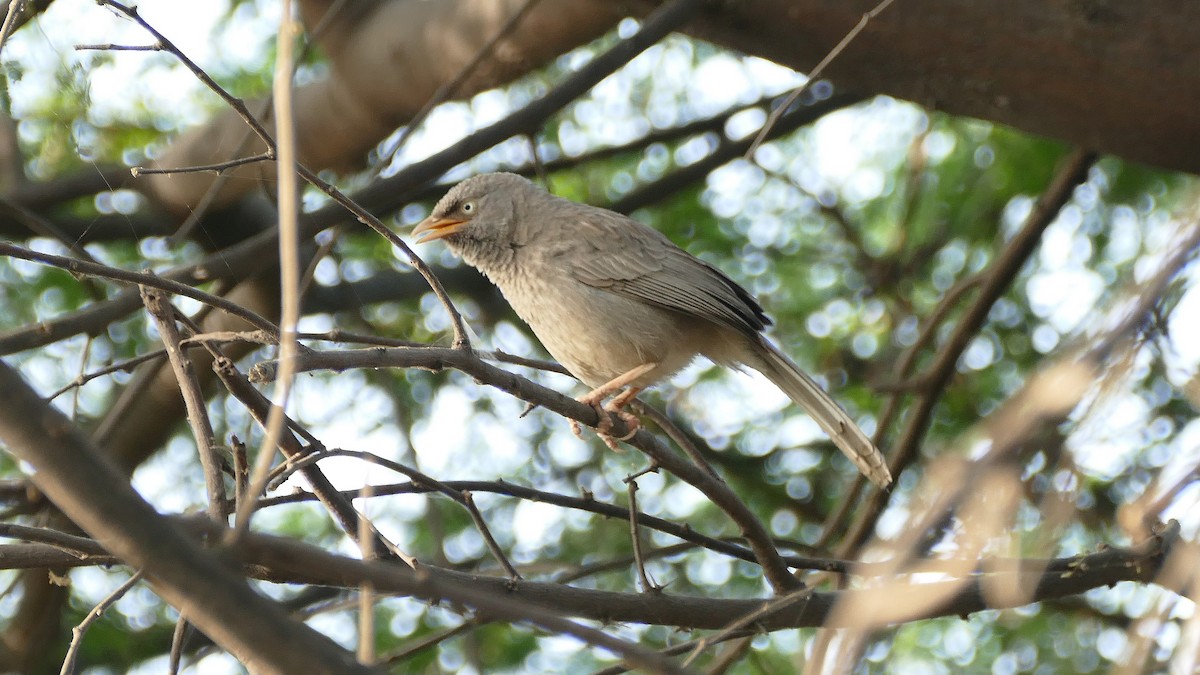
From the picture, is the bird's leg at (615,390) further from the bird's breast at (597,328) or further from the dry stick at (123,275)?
the dry stick at (123,275)

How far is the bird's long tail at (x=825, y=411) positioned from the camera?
19.4 feet

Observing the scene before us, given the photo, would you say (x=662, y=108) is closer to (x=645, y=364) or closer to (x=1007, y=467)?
(x=645, y=364)

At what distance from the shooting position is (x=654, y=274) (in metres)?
6.38

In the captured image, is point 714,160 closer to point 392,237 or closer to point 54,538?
point 392,237

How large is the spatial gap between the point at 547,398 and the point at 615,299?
2192 millimetres

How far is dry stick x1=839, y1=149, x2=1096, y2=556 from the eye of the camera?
675cm

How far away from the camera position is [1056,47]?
5867 mm

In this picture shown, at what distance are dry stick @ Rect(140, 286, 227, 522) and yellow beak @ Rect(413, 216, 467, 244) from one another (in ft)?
10.4

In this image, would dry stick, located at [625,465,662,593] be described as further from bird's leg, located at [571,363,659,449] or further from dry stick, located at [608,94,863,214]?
dry stick, located at [608,94,863,214]

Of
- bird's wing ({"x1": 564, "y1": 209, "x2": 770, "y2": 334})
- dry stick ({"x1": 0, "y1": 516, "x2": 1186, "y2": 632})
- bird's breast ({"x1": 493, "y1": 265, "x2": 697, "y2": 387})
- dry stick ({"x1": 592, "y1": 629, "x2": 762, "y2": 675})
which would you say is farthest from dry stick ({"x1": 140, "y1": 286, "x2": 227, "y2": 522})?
bird's wing ({"x1": 564, "y1": 209, "x2": 770, "y2": 334})

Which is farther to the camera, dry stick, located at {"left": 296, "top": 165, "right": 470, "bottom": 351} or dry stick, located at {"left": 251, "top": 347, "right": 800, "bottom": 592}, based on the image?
dry stick, located at {"left": 296, "top": 165, "right": 470, "bottom": 351}

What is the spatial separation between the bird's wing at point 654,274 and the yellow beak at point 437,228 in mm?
641

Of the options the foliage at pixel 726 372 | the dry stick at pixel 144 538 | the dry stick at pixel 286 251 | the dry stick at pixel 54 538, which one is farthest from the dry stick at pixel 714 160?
the dry stick at pixel 144 538

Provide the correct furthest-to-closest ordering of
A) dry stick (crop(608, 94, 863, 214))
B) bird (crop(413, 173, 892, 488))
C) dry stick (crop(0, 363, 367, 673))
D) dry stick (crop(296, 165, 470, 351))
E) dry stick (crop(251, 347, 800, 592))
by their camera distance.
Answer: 1. dry stick (crop(608, 94, 863, 214))
2. bird (crop(413, 173, 892, 488))
3. dry stick (crop(296, 165, 470, 351))
4. dry stick (crop(251, 347, 800, 592))
5. dry stick (crop(0, 363, 367, 673))
